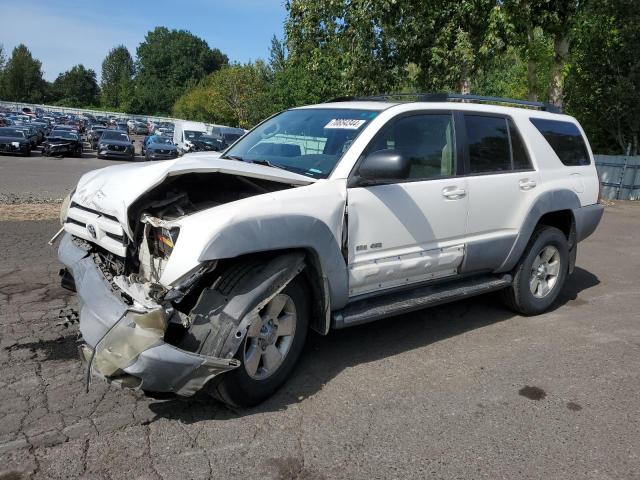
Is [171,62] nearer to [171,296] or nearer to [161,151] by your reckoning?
[161,151]

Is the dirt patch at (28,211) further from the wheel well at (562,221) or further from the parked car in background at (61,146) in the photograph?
the parked car in background at (61,146)

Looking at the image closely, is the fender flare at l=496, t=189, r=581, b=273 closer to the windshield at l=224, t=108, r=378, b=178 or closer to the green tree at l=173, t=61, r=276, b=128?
the windshield at l=224, t=108, r=378, b=178

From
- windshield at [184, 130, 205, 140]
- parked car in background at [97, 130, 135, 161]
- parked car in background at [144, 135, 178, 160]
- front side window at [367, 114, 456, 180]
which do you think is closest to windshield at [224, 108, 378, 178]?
front side window at [367, 114, 456, 180]

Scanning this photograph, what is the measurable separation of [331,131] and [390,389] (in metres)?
1.95

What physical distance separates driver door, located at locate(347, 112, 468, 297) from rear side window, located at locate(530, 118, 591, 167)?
1429 mm

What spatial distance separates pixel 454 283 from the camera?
191 inches

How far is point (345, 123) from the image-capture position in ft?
14.1

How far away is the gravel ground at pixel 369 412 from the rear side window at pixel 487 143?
1486 mm

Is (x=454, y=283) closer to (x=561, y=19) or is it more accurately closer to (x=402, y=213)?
(x=402, y=213)

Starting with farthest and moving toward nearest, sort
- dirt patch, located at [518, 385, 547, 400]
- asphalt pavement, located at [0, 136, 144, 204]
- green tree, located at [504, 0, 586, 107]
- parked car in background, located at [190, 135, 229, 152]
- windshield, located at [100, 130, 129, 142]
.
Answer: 1. windshield, located at [100, 130, 129, 142]
2. parked car in background, located at [190, 135, 229, 152]
3. green tree, located at [504, 0, 586, 107]
4. asphalt pavement, located at [0, 136, 144, 204]
5. dirt patch, located at [518, 385, 547, 400]

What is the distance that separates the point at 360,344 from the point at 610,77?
61.4 feet

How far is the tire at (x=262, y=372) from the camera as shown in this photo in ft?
10.8

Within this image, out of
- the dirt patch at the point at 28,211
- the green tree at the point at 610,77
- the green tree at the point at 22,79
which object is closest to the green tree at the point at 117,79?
the green tree at the point at 22,79

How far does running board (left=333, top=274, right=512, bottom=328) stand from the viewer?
3.89 m
